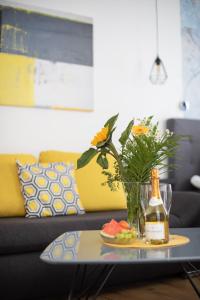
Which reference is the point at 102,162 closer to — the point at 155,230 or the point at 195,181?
the point at 155,230

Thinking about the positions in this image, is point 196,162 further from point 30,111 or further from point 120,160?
point 120,160

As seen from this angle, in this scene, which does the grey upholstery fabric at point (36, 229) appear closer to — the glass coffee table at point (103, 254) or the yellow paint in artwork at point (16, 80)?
the glass coffee table at point (103, 254)

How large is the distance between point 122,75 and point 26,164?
1350 mm

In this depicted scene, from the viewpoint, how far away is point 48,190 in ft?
8.64

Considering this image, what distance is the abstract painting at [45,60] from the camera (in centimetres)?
314

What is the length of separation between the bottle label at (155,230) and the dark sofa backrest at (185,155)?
2069 mm

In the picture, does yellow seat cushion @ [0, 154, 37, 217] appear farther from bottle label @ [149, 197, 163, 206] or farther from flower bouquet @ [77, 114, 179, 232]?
bottle label @ [149, 197, 163, 206]

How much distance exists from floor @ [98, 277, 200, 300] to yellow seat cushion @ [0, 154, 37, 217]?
725 millimetres

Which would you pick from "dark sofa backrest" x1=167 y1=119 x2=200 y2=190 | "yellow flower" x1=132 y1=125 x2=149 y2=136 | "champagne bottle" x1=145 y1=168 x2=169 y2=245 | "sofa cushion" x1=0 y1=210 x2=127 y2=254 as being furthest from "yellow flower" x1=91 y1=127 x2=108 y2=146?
"dark sofa backrest" x1=167 y1=119 x2=200 y2=190

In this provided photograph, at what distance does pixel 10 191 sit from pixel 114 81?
1.46m

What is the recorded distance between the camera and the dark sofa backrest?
3631 millimetres

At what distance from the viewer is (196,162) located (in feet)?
12.3

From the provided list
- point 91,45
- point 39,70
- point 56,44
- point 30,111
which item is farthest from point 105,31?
point 30,111

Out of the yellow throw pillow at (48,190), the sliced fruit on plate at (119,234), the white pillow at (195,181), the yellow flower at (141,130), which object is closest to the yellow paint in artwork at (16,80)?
the yellow throw pillow at (48,190)
